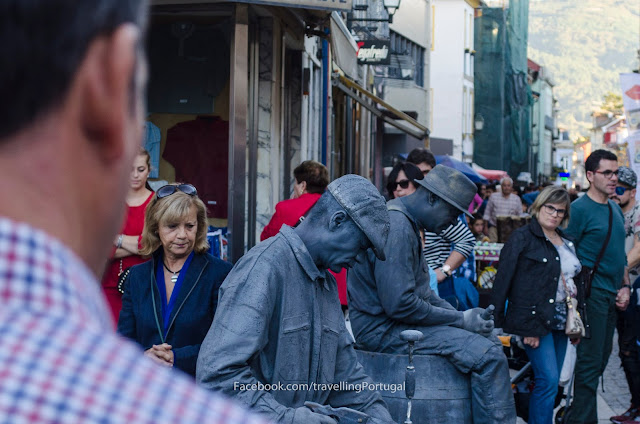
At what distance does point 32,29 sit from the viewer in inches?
26.7

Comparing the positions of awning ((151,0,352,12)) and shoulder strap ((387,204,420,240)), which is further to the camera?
awning ((151,0,352,12))

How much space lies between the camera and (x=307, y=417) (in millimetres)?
2975

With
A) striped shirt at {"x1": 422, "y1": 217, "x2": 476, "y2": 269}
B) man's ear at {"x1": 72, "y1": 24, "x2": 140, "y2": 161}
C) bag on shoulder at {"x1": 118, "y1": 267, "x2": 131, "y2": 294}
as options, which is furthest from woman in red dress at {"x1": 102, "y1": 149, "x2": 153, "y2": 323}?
man's ear at {"x1": 72, "y1": 24, "x2": 140, "y2": 161}

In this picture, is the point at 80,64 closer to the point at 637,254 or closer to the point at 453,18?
the point at 637,254

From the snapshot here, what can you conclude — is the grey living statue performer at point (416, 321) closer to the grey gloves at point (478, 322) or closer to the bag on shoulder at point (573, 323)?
the grey gloves at point (478, 322)

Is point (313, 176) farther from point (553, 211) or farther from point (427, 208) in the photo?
point (427, 208)

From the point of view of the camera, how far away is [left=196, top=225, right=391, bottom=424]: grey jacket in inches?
119

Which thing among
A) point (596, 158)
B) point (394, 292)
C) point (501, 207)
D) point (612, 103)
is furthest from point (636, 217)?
point (612, 103)

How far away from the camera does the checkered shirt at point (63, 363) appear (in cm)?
61

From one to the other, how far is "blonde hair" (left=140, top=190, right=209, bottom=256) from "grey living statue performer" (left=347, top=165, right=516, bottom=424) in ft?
2.89

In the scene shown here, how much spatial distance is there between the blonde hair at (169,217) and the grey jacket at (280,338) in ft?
4.25

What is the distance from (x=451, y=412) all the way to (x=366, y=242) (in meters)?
1.63

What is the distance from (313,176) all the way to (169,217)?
3207 mm

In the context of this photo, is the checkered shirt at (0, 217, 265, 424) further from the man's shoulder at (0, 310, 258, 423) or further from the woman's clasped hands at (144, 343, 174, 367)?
the woman's clasped hands at (144, 343, 174, 367)
